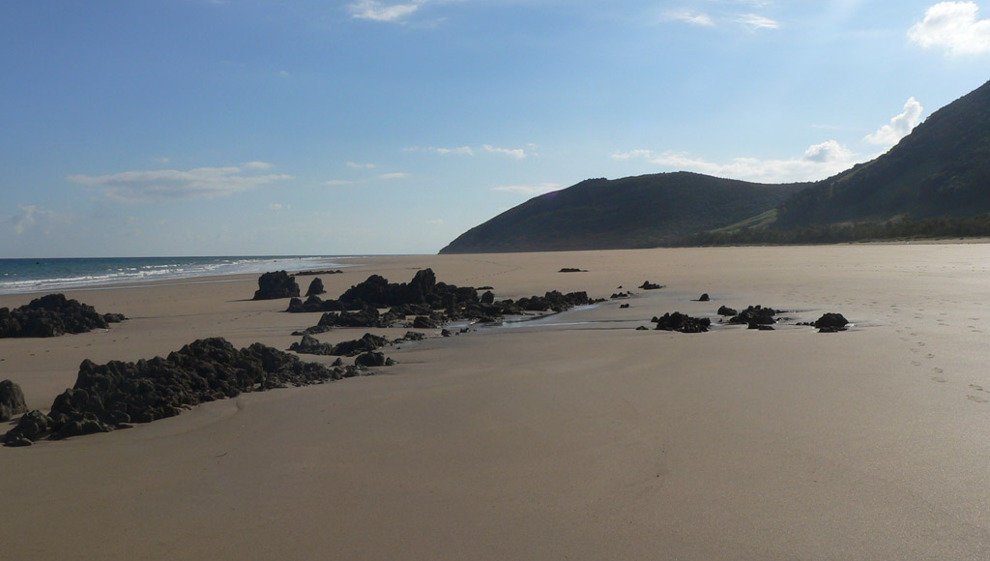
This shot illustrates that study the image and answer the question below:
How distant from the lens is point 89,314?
1215cm

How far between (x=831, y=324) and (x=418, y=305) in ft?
24.3

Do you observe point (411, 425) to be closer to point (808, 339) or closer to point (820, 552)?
point (820, 552)

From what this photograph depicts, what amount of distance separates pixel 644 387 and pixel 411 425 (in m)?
1.97

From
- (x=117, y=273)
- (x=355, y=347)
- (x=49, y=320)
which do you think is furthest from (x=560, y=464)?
(x=117, y=273)

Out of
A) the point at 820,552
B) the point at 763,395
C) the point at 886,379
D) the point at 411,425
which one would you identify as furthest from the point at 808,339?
the point at 820,552

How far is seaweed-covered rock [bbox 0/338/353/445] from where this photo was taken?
4758 mm

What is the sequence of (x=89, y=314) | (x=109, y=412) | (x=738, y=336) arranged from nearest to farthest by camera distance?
1. (x=109, y=412)
2. (x=738, y=336)
3. (x=89, y=314)

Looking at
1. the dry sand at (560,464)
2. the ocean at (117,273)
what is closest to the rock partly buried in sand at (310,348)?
the dry sand at (560,464)

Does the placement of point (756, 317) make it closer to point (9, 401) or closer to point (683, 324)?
point (683, 324)

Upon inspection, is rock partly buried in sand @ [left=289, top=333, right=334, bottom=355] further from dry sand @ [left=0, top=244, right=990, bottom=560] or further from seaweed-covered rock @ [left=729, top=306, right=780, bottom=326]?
seaweed-covered rock @ [left=729, top=306, right=780, bottom=326]

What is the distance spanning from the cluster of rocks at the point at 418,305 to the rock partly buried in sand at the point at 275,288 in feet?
12.4

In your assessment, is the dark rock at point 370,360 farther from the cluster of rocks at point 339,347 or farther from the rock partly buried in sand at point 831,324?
the rock partly buried in sand at point 831,324

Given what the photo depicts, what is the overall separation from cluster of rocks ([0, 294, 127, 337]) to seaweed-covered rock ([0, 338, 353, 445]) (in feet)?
21.6

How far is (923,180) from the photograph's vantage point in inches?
2126
